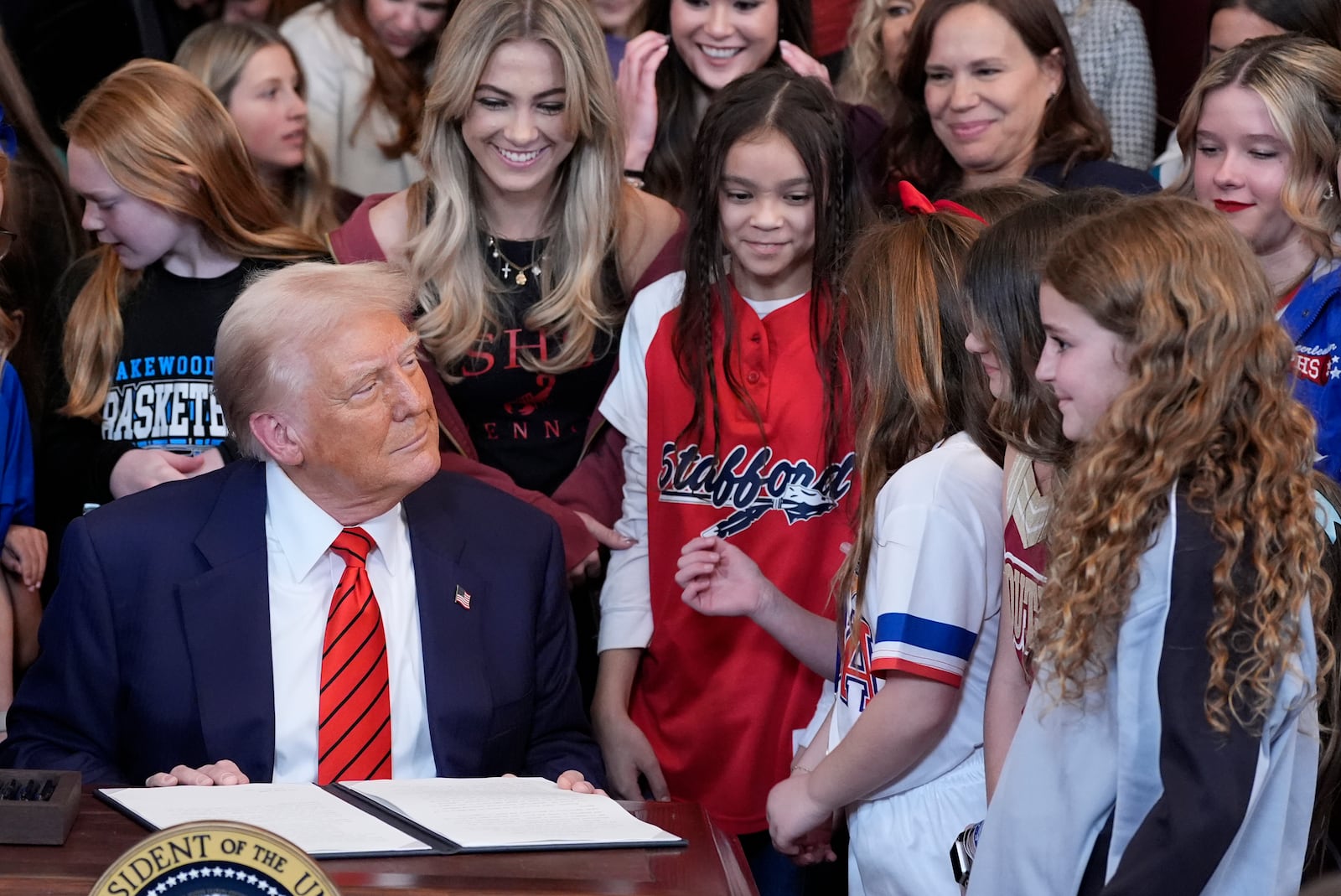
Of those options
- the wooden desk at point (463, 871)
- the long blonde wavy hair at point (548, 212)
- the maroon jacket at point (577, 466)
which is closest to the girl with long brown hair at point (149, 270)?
the maroon jacket at point (577, 466)

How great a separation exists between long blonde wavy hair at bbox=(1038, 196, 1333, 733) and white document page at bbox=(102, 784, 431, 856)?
722 millimetres

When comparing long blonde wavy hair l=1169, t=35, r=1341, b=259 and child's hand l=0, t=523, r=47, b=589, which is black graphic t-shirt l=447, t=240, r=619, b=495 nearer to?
child's hand l=0, t=523, r=47, b=589

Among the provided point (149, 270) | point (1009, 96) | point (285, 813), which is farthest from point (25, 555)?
point (1009, 96)

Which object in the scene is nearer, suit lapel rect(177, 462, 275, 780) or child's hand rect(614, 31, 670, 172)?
suit lapel rect(177, 462, 275, 780)

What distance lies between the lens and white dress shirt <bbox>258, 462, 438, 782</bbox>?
2191mm

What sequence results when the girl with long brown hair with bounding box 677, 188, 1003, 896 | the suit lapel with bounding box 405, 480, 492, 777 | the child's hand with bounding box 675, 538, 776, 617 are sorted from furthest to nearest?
the child's hand with bounding box 675, 538, 776, 617
the suit lapel with bounding box 405, 480, 492, 777
the girl with long brown hair with bounding box 677, 188, 1003, 896

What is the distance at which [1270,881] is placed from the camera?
1.70 m

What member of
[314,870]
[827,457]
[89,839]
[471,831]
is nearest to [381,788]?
[471,831]

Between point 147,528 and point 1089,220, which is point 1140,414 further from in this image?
point 147,528

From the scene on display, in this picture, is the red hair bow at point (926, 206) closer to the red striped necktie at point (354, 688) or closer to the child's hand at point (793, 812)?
the child's hand at point (793, 812)

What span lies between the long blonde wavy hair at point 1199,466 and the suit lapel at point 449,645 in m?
0.86

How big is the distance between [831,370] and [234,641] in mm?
1069

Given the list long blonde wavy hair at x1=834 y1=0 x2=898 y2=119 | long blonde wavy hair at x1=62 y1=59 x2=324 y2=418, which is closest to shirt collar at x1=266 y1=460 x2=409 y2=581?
long blonde wavy hair at x1=62 y1=59 x2=324 y2=418

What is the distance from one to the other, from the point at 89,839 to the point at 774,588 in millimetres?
1163
